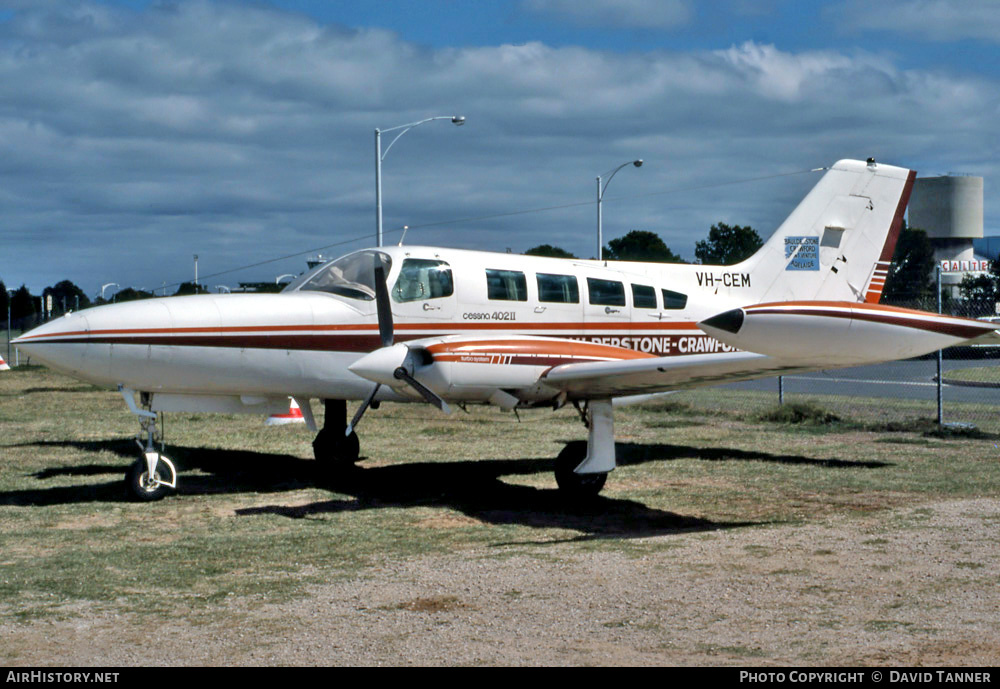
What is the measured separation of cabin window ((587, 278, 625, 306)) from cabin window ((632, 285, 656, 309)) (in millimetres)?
211

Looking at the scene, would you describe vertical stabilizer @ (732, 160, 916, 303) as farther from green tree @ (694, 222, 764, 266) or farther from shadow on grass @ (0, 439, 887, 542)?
green tree @ (694, 222, 764, 266)

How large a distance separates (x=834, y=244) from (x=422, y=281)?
6969 millimetres

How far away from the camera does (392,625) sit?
644 cm

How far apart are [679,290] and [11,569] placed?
9.08 metres

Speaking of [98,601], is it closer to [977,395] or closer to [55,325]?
[55,325]

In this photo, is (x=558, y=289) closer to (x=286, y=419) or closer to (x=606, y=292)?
(x=606, y=292)

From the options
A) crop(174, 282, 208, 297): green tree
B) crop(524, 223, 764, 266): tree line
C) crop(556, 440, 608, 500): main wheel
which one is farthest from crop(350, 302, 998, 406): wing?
crop(524, 223, 764, 266): tree line

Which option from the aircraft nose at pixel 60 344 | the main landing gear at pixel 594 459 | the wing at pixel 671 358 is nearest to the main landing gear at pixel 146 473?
the aircraft nose at pixel 60 344

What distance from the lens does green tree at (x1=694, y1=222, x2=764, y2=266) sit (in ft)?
208

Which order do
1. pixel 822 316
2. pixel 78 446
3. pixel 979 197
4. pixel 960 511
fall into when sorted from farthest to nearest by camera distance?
1. pixel 979 197
2. pixel 78 446
3. pixel 960 511
4. pixel 822 316

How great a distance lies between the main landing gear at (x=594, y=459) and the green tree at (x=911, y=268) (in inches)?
2828

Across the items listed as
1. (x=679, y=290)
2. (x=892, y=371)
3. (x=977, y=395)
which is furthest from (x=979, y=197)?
(x=679, y=290)

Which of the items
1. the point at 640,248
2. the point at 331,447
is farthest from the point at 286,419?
the point at 640,248

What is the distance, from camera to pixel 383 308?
11.6 m
